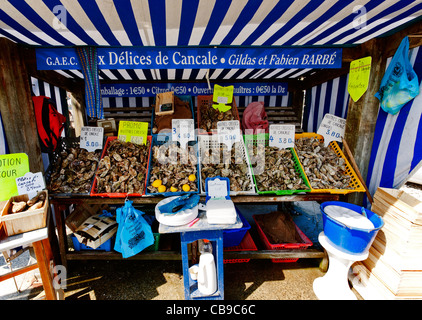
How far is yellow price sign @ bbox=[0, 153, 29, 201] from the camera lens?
7.10ft

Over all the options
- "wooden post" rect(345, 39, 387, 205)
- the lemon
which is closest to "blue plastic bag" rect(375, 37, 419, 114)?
"wooden post" rect(345, 39, 387, 205)

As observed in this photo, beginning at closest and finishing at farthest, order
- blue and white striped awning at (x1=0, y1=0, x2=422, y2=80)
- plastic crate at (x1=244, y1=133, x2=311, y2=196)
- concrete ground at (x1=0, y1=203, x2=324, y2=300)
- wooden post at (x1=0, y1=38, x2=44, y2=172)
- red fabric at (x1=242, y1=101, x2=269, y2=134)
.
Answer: blue and white striped awning at (x1=0, y1=0, x2=422, y2=80), wooden post at (x1=0, y1=38, x2=44, y2=172), concrete ground at (x1=0, y1=203, x2=324, y2=300), plastic crate at (x1=244, y1=133, x2=311, y2=196), red fabric at (x1=242, y1=101, x2=269, y2=134)

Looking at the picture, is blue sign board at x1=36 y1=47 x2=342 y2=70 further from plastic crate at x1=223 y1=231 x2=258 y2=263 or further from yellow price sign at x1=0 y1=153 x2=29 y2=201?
plastic crate at x1=223 y1=231 x2=258 y2=263

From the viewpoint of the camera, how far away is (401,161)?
2648 millimetres

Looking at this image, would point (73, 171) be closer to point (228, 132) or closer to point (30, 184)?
point (30, 184)

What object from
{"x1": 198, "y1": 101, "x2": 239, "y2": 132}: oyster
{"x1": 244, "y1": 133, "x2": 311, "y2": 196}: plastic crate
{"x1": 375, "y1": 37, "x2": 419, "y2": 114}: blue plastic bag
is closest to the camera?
{"x1": 375, "y1": 37, "x2": 419, "y2": 114}: blue plastic bag

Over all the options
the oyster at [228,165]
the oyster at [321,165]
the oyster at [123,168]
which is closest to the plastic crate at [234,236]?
the oyster at [228,165]

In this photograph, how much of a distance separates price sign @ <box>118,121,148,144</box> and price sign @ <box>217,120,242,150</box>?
4.10 feet

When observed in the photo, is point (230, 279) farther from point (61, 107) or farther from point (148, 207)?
point (61, 107)

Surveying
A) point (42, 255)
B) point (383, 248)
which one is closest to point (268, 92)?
point (383, 248)

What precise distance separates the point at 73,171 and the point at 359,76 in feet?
15.0

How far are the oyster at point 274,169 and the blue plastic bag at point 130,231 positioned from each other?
1708 mm

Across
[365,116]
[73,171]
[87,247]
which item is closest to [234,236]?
[87,247]

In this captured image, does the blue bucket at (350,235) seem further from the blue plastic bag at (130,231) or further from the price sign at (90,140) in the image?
the price sign at (90,140)
